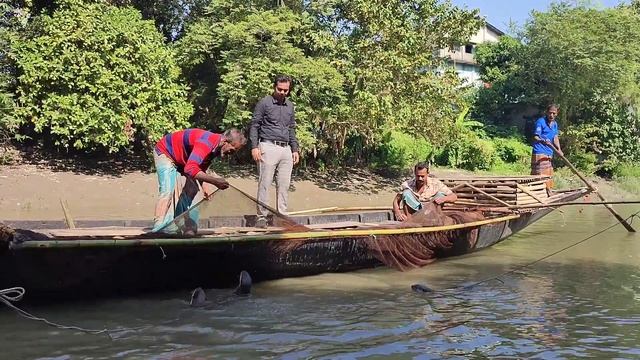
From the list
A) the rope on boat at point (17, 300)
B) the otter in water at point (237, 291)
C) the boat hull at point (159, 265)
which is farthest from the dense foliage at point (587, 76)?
the rope on boat at point (17, 300)

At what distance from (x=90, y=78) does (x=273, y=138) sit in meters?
7.99

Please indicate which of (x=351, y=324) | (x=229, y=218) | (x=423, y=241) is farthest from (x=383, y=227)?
(x=351, y=324)

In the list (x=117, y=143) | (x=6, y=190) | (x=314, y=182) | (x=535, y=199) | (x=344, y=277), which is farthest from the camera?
(x=314, y=182)

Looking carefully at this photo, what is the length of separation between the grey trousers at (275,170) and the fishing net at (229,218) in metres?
0.82

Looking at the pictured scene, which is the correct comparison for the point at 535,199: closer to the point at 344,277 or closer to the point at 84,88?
the point at 344,277

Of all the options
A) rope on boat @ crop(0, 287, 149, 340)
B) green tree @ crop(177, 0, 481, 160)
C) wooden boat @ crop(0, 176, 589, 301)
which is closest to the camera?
rope on boat @ crop(0, 287, 149, 340)

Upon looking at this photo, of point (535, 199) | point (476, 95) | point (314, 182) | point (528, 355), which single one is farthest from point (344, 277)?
point (476, 95)

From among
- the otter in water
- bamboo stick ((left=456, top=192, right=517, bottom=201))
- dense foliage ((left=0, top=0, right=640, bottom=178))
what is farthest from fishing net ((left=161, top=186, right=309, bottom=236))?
dense foliage ((left=0, top=0, right=640, bottom=178))

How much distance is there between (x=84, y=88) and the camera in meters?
14.0

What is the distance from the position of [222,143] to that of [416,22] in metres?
12.5

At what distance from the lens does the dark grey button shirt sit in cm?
754

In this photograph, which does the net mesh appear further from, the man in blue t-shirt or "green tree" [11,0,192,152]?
"green tree" [11,0,192,152]

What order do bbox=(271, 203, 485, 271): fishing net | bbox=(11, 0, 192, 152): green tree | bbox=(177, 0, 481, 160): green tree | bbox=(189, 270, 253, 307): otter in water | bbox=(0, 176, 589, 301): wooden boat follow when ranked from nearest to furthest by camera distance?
bbox=(0, 176, 589, 301): wooden boat < bbox=(189, 270, 253, 307): otter in water < bbox=(271, 203, 485, 271): fishing net < bbox=(11, 0, 192, 152): green tree < bbox=(177, 0, 481, 160): green tree

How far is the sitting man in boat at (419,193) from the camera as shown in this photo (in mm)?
8288
